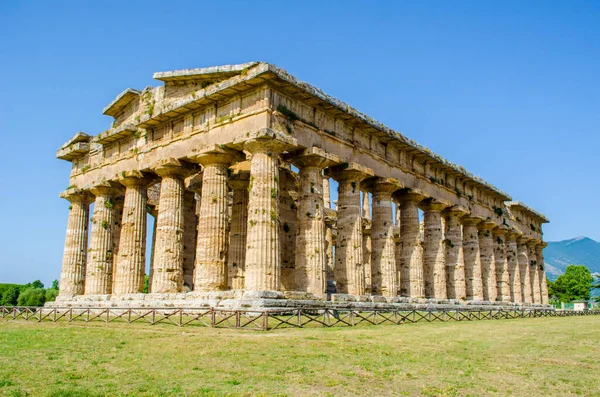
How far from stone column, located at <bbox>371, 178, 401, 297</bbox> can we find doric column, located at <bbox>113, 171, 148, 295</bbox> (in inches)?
488

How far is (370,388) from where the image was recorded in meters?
9.51

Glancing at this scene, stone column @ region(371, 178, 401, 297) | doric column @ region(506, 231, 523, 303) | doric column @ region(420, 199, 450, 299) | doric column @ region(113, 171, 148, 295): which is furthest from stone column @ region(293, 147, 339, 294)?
doric column @ region(506, 231, 523, 303)

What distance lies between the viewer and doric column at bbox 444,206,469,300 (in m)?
36.5

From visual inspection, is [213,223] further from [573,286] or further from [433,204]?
[573,286]

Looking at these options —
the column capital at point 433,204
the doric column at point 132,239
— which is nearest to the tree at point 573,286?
the column capital at point 433,204

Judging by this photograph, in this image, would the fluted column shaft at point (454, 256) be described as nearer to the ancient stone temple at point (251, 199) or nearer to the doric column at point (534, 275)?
the ancient stone temple at point (251, 199)

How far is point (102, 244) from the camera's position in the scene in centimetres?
3038

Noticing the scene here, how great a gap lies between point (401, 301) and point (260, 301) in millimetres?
10805

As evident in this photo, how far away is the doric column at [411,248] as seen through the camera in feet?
103

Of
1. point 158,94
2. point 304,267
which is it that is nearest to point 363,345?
point 304,267

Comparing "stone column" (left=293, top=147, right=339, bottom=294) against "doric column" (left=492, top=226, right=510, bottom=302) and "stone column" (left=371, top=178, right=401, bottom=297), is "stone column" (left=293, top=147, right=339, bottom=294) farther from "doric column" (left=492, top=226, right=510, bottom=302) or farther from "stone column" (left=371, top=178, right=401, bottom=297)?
"doric column" (left=492, top=226, right=510, bottom=302)

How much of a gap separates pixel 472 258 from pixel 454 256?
9.84 feet

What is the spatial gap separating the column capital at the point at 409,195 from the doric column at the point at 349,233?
4.72 m

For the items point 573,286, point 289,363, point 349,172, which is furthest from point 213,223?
point 573,286
